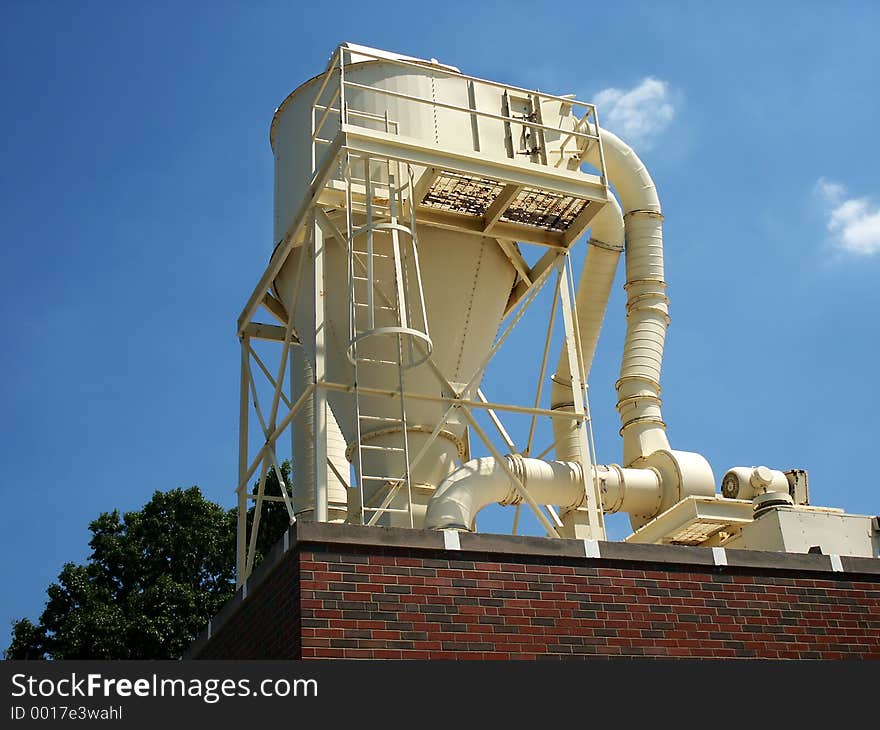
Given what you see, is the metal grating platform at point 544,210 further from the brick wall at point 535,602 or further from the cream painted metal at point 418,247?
the brick wall at point 535,602

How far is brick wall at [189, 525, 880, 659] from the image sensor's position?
988 centimetres

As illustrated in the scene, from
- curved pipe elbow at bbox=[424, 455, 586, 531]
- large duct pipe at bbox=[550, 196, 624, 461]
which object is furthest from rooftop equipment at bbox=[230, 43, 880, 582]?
large duct pipe at bbox=[550, 196, 624, 461]

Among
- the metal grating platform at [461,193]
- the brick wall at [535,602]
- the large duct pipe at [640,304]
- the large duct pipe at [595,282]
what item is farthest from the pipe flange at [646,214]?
the brick wall at [535,602]

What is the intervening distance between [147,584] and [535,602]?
875 inches

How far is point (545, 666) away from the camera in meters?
9.31

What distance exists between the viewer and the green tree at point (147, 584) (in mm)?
28609

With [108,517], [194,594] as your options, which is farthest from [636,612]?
[108,517]

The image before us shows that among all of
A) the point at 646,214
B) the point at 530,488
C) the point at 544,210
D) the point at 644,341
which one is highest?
the point at 646,214

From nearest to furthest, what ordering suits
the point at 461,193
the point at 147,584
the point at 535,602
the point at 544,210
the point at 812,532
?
1. the point at 535,602
2. the point at 812,532
3. the point at 461,193
4. the point at 544,210
5. the point at 147,584

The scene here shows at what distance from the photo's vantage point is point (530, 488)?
1487cm

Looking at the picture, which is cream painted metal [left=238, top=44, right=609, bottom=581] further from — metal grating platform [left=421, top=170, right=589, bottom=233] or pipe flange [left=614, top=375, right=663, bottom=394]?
pipe flange [left=614, top=375, right=663, bottom=394]

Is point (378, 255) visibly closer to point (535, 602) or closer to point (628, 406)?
point (628, 406)

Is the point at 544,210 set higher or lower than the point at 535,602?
higher

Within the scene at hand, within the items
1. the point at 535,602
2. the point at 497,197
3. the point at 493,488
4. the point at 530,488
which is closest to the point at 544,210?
the point at 497,197
